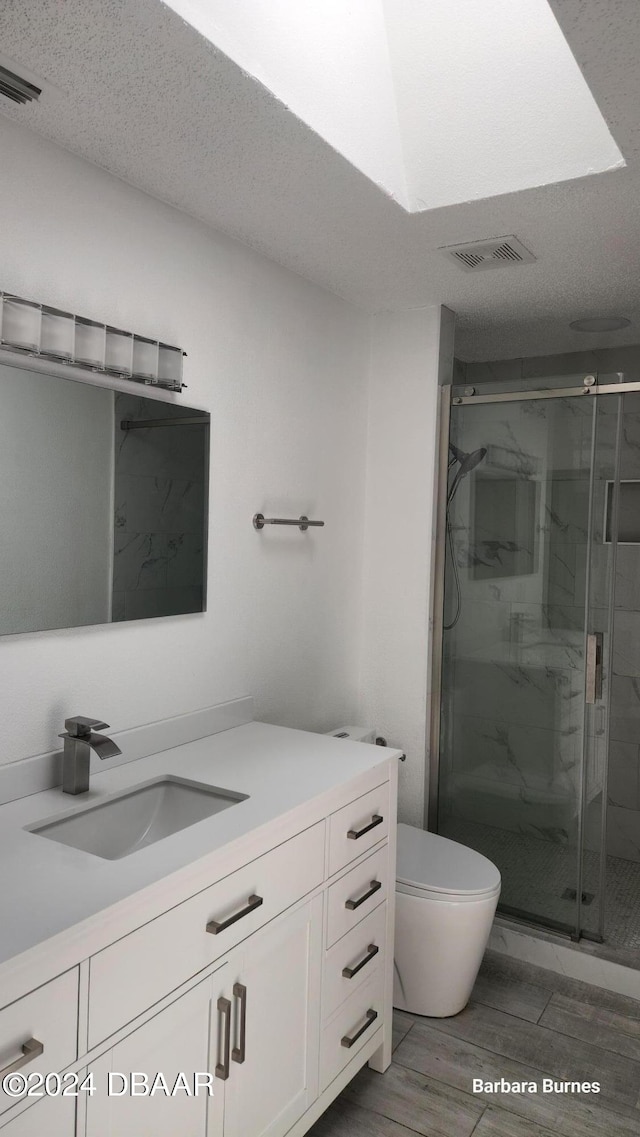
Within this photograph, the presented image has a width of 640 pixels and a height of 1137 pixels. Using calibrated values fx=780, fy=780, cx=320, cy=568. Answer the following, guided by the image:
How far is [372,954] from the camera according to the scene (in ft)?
6.54

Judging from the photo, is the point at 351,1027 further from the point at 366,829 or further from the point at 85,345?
the point at 85,345

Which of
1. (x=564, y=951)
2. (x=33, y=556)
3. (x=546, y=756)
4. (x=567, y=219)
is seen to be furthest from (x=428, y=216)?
(x=564, y=951)

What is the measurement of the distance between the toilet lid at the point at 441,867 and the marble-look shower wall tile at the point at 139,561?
44.7 inches

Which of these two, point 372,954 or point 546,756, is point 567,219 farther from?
point 372,954

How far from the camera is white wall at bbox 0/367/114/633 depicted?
1.67 metres

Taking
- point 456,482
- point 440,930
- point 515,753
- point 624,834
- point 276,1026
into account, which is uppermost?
point 456,482

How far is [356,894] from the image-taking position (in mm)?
1918

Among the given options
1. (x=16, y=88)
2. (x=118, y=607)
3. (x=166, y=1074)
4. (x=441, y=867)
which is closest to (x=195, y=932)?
(x=166, y=1074)

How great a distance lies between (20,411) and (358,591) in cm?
165

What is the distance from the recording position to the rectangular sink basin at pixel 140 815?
1635 millimetres

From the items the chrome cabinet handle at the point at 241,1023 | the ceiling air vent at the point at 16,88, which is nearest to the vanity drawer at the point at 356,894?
the chrome cabinet handle at the point at 241,1023

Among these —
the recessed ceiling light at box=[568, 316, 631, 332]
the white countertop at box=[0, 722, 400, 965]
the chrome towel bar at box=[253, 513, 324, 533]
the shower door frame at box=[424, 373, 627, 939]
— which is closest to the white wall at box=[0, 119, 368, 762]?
the chrome towel bar at box=[253, 513, 324, 533]

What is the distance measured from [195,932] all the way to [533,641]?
170 cm

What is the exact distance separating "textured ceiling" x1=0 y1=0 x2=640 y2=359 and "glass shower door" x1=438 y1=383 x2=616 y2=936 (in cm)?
46
